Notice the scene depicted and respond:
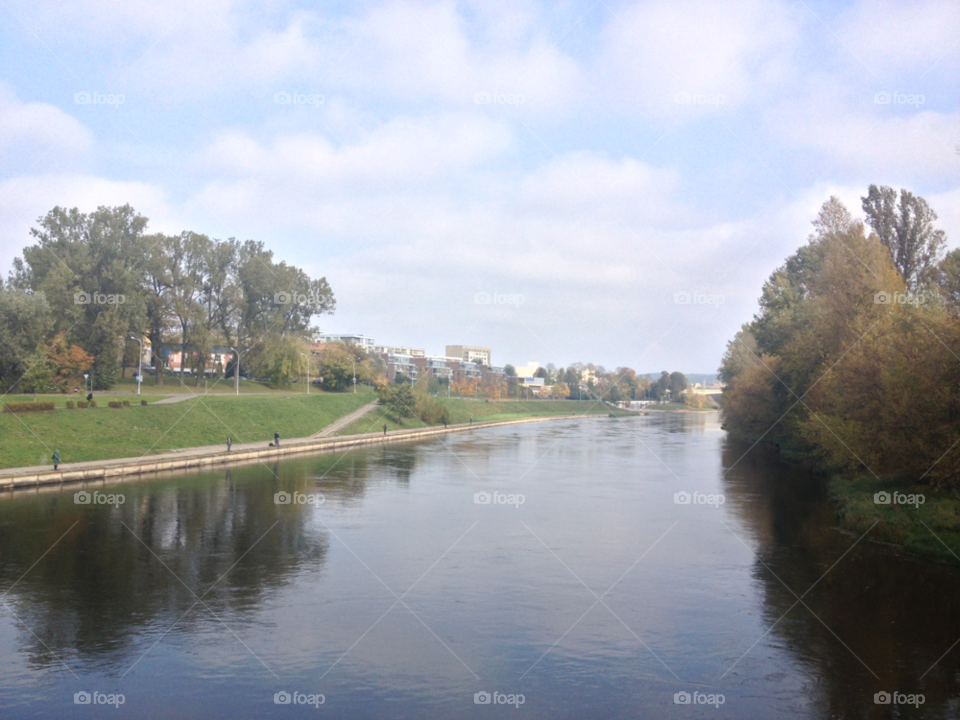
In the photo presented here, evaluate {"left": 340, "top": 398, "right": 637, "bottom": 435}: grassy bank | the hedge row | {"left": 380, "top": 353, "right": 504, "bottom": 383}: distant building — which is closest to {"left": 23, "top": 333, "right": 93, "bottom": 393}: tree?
the hedge row

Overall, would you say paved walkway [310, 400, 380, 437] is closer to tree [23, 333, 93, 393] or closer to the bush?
tree [23, 333, 93, 393]

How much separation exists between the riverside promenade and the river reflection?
1990mm

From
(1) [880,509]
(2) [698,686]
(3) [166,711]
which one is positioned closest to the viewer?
(3) [166,711]

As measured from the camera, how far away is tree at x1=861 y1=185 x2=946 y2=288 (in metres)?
45.5

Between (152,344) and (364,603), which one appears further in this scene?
(152,344)

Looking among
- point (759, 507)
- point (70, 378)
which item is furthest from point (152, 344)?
point (759, 507)

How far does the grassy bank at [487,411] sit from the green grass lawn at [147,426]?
6.63 meters

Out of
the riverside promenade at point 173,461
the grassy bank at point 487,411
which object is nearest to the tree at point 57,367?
the riverside promenade at point 173,461

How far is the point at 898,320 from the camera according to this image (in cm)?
2939

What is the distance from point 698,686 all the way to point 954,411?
15.5 meters

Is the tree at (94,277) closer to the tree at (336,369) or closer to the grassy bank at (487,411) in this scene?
the grassy bank at (487,411)

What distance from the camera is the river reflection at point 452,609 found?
43.1 ft

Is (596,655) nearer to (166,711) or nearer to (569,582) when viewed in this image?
(569,582)

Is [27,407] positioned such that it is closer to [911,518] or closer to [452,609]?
[452,609]
